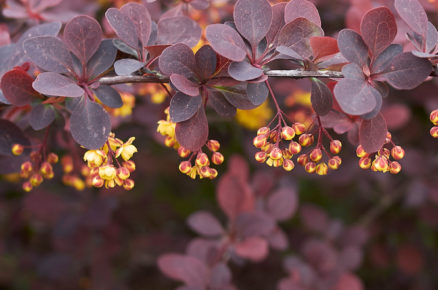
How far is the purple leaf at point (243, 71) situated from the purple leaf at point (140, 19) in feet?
0.72

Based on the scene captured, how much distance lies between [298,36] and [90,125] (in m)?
0.46

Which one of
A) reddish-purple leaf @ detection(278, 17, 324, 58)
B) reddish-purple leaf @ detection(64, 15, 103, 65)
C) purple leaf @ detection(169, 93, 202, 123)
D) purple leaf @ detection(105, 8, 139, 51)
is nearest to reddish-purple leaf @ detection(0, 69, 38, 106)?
reddish-purple leaf @ detection(64, 15, 103, 65)

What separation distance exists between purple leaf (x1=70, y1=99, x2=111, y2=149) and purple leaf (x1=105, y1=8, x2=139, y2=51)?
0.15 m

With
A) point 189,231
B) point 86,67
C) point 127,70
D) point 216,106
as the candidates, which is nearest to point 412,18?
point 216,106

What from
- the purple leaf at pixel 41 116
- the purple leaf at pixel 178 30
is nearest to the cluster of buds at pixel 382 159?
the purple leaf at pixel 178 30

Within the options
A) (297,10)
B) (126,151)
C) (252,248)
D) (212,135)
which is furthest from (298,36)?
(212,135)

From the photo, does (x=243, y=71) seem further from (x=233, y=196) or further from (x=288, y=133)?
(x=233, y=196)

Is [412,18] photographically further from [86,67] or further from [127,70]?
[86,67]

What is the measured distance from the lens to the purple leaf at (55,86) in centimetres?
85

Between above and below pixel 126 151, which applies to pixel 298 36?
above

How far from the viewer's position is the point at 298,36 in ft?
2.96

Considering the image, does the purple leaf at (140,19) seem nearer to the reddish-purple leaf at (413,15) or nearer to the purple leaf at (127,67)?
the purple leaf at (127,67)

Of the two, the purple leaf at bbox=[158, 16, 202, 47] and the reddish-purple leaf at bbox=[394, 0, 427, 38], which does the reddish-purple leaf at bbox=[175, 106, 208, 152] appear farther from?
the reddish-purple leaf at bbox=[394, 0, 427, 38]

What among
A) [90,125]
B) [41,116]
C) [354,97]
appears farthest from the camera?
[41,116]
